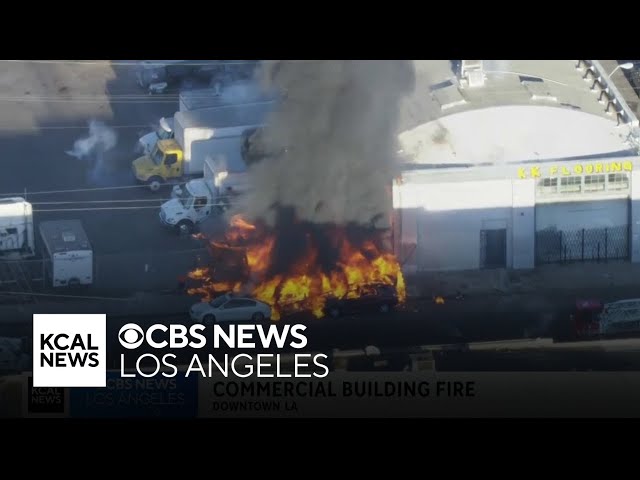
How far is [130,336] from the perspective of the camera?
53.7ft

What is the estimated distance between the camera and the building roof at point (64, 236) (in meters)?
18.0

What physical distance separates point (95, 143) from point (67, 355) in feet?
Result: 15.4

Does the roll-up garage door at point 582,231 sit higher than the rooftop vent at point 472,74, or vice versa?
the rooftop vent at point 472,74

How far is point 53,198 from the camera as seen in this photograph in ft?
62.3

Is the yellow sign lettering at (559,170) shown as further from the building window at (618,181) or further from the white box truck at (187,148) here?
the white box truck at (187,148)

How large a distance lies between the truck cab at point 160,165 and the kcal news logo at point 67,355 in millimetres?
3868

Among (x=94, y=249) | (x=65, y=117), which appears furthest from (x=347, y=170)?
(x=65, y=117)

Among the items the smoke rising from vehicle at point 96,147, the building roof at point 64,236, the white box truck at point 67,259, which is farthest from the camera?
the smoke rising from vehicle at point 96,147

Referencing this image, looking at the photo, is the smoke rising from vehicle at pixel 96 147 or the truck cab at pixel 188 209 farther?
the smoke rising from vehicle at pixel 96 147

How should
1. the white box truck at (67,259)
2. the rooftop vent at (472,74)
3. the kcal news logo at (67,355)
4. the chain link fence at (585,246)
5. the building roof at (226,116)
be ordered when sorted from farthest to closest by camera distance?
the rooftop vent at (472,74) < the building roof at (226,116) < the chain link fence at (585,246) < the white box truck at (67,259) < the kcal news logo at (67,355)

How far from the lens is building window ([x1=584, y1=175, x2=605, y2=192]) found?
18578 mm

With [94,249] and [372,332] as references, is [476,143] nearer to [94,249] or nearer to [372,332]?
[372,332]

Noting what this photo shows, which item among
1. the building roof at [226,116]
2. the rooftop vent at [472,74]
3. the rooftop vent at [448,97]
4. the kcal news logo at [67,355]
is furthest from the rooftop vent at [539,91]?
the kcal news logo at [67,355]

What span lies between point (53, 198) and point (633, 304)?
6.87m
